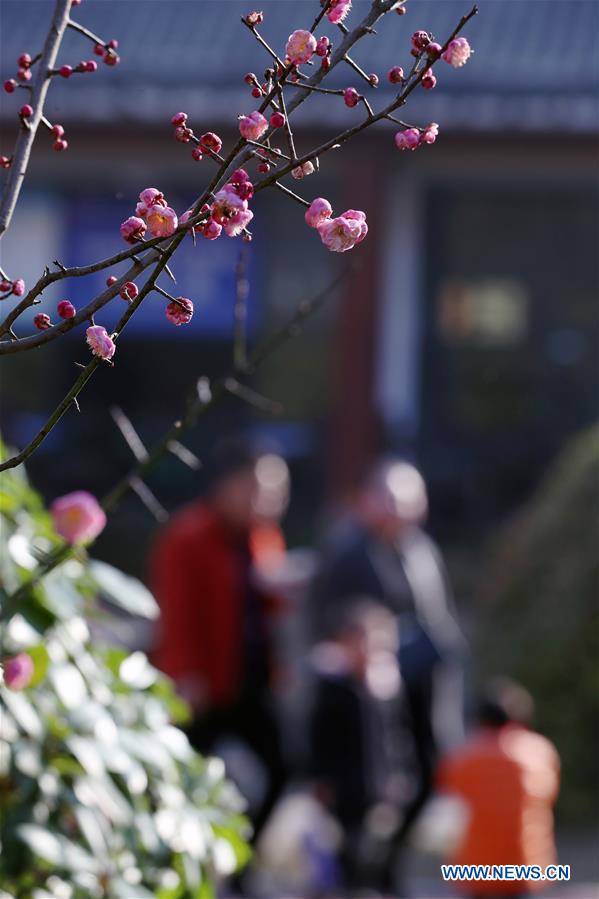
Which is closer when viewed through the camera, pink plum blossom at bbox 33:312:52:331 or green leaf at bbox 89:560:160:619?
pink plum blossom at bbox 33:312:52:331

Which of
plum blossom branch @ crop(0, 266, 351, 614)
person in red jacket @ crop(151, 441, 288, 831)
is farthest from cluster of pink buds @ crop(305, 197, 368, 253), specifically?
person in red jacket @ crop(151, 441, 288, 831)

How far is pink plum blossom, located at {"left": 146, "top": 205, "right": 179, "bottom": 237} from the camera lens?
1.40 metres

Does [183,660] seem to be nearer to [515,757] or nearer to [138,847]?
[515,757]

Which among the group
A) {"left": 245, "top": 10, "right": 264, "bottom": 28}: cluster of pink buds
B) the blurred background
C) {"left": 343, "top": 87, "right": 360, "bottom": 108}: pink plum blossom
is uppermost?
the blurred background

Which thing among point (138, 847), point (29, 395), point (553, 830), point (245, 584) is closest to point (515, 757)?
point (245, 584)

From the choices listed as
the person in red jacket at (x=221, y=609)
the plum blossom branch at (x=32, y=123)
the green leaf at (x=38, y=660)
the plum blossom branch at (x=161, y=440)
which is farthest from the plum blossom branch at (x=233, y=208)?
the person in red jacket at (x=221, y=609)

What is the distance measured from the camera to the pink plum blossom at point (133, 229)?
1.40 m

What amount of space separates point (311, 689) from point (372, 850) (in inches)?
25.3

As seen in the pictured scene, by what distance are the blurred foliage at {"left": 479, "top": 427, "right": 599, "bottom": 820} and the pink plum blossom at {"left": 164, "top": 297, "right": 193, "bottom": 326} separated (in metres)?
5.61

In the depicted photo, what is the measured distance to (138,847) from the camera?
7.85 ft

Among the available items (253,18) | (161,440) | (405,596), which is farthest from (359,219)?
(405,596)

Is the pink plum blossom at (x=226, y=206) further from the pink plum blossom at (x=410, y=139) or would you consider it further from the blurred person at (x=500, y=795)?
the blurred person at (x=500, y=795)

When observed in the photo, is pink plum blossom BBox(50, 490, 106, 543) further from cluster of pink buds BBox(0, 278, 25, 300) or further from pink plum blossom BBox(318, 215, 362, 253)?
pink plum blossom BBox(318, 215, 362, 253)

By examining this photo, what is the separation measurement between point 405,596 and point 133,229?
4.71 metres
